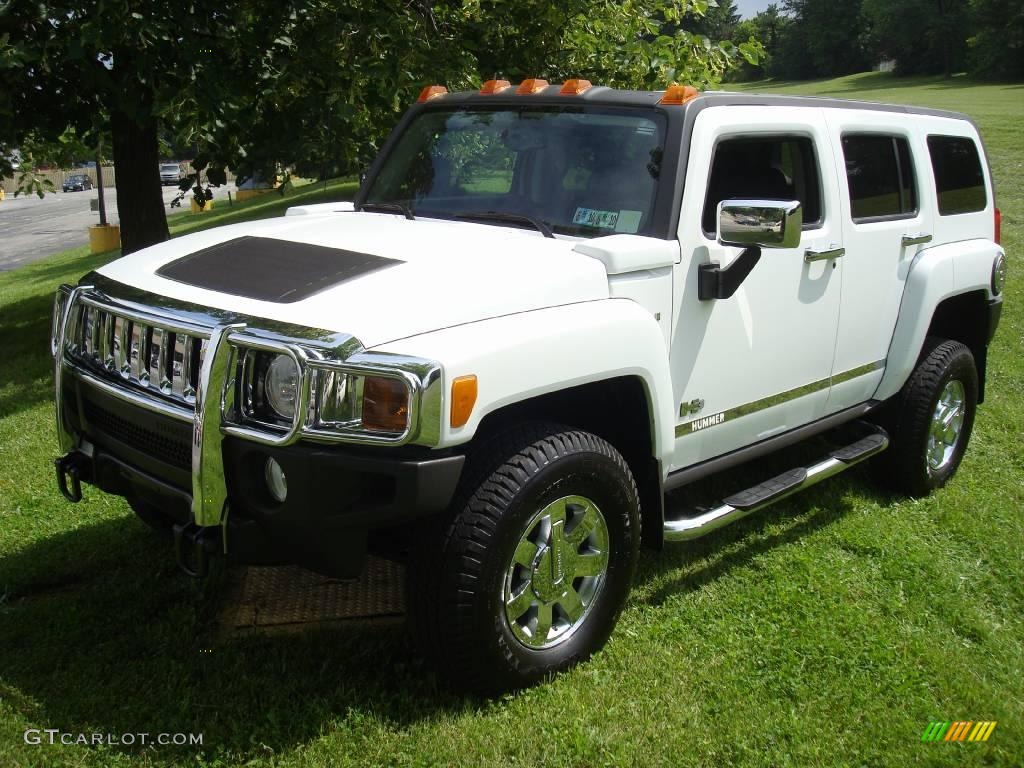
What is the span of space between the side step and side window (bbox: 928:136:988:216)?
4.15ft

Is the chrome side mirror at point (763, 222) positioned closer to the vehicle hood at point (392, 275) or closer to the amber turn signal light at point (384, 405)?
the vehicle hood at point (392, 275)

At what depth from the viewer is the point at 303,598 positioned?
4109 millimetres

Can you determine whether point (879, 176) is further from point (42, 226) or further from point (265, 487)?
point (42, 226)

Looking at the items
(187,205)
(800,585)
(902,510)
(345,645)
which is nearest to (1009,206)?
(902,510)

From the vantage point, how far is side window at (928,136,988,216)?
519 cm

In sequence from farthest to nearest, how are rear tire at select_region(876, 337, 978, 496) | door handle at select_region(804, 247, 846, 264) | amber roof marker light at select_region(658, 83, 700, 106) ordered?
1. rear tire at select_region(876, 337, 978, 496)
2. door handle at select_region(804, 247, 846, 264)
3. amber roof marker light at select_region(658, 83, 700, 106)

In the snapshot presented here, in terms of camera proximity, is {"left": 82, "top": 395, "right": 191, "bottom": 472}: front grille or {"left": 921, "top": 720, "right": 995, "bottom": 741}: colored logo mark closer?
{"left": 82, "top": 395, "right": 191, "bottom": 472}: front grille

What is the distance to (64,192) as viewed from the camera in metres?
65.5

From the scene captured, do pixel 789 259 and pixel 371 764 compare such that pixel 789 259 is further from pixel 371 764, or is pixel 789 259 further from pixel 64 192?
pixel 64 192

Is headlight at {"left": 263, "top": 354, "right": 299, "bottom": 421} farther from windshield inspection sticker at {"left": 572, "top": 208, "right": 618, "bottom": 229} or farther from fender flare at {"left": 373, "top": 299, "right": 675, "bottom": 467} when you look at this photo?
windshield inspection sticker at {"left": 572, "top": 208, "right": 618, "bottom": 229}

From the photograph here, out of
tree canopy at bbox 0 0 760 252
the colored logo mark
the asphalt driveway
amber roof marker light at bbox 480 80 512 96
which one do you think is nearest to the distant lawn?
the asphalt driveway

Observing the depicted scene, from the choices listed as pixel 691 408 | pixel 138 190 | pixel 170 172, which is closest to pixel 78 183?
pixel 170 172

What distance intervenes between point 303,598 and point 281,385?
1504 mm

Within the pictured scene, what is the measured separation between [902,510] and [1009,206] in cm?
1511
